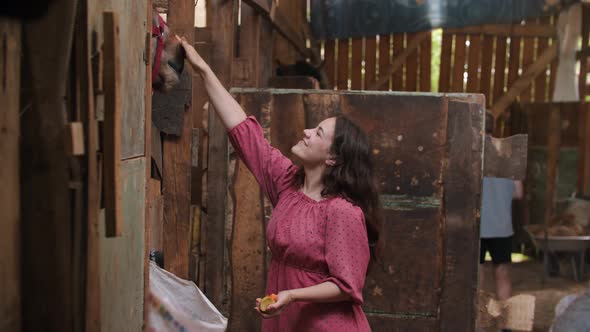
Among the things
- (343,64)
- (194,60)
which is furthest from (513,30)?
(194,60)

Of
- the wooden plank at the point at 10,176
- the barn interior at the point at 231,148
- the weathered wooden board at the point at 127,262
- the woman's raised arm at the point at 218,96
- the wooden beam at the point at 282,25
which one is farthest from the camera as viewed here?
the wooden beam at the point at 282,25

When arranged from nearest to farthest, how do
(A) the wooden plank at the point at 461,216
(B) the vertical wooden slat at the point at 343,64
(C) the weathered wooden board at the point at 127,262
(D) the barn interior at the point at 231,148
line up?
(D) the barn interior at the point at 231,148
(C) the weathered wooden board at the point at 127,262
(A) the wooden plank at the point at 461,216
(B) the vertical wooden slat at the point at 343,64

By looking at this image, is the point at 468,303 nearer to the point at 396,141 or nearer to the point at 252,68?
the point at 396,141

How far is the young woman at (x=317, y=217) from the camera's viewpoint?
2553 mm

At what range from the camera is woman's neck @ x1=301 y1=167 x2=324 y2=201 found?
9.01 feet

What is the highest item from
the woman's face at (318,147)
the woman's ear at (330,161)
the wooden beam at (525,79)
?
the wooden beam at (525,79)

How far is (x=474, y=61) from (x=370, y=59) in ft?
4.47

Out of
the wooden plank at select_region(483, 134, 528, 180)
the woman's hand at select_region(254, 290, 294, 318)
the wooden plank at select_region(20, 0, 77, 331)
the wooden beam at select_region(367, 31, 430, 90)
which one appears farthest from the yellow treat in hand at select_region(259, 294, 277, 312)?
the wooden beam at select_region(367, 31, 430, 90)

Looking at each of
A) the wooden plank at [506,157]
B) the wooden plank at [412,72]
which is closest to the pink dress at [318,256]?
the wooden plank at [506,157]

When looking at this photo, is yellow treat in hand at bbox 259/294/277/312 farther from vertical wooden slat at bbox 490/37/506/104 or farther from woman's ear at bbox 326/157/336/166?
vertical wooden slat at bbox 490/37/506/104

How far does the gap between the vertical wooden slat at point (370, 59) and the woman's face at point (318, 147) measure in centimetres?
651

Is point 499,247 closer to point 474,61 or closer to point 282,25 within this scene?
point 282,25

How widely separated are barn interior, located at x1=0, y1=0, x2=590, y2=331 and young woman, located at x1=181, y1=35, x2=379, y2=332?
1.50 ft

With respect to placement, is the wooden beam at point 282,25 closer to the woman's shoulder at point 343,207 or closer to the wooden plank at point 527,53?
the woman's shoulder at point 343,207
